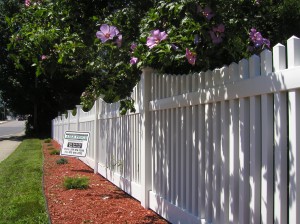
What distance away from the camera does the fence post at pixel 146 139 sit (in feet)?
18.4

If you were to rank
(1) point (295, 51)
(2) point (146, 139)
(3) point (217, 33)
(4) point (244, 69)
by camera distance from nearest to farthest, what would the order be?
1. (1) point (295, 51)
2. (4) point (244, 69)
3. (3) point (217, 33)
4. (2) point (146, 139)

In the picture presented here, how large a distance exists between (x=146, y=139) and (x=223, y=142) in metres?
2.10

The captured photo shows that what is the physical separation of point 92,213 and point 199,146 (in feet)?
7.04

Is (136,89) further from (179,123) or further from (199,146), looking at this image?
(199,146)

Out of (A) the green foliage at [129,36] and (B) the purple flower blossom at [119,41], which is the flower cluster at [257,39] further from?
(B) the purple flower blossom at [119,41]

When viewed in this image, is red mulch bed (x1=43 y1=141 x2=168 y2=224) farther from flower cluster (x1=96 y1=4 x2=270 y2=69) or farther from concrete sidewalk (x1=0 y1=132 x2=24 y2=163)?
concrete sidewalk (x1=0 y1=132 x2=24 y2=163)

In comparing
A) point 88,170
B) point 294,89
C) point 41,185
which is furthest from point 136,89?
point 88,170

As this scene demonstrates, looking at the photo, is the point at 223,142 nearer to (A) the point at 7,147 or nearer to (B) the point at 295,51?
(B) the point at 295,51

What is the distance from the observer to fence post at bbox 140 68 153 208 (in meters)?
5.61

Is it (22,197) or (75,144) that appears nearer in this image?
(22,197)

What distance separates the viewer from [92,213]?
558 cm

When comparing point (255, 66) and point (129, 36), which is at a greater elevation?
point (129, 36)

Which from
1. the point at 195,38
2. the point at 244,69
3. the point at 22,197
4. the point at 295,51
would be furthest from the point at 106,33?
the point at 22,197

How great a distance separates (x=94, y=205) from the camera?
6.02m
